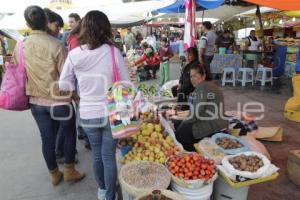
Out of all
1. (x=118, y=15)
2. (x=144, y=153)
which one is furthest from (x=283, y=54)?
(x=144, y=153)

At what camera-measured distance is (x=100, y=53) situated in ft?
7.23

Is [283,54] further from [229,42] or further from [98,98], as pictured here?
[98,98]

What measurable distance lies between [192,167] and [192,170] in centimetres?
3

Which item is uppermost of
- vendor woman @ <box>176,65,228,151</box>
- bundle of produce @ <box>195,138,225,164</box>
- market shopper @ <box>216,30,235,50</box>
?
market shopper @ <box>216,30,235,50</box>

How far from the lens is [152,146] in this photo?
2906mm

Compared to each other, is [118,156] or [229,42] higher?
[229,42]

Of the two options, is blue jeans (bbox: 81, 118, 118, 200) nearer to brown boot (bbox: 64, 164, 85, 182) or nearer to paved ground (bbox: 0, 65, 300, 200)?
paved ground (bbox: 0, 65, 300, 200)

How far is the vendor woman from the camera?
319 centimetres

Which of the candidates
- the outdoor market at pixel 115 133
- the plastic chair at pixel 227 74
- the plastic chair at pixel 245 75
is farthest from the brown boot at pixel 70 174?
the plastic chair at pixel 245 75

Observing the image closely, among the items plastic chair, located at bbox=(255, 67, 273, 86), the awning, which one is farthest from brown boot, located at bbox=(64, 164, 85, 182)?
plastic chair, located at bbox=(255, 67, 273, 86)

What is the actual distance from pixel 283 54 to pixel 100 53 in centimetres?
998

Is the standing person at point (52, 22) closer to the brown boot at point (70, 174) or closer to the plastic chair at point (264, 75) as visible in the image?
the brown boot at point (70, 174)

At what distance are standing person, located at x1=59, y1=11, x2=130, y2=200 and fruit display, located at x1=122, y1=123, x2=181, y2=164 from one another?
1.17ft

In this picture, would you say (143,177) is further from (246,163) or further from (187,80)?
(187,80)
